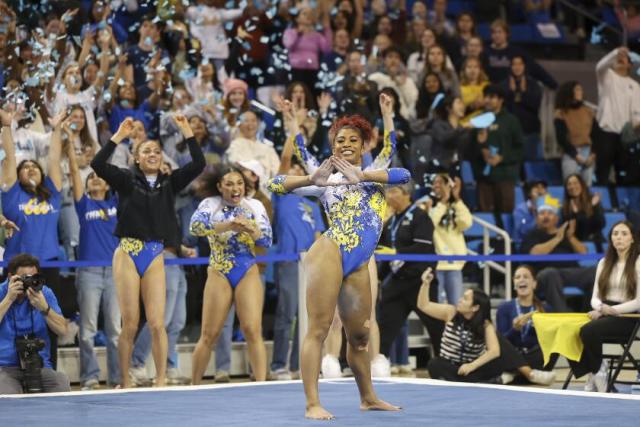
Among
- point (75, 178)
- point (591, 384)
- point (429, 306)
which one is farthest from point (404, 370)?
point (75, 178)

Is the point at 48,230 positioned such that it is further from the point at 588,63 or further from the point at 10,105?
the point at 588,63

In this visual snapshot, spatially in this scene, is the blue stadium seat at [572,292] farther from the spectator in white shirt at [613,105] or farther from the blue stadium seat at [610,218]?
the spectator in white shirt at [613,105]

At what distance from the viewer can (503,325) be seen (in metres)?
11.6

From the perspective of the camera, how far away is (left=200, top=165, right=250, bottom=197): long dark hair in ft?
31.7

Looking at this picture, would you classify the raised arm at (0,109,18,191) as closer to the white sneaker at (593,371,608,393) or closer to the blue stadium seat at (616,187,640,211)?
the white sneaker at (593,371,608,393)

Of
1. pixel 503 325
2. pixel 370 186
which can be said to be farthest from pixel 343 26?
pixel 370 186

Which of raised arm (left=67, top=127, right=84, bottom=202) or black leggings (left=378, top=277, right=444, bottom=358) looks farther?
black leggings (left=378, top=277, right=444, bottom=358)

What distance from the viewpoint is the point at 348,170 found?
271 inches

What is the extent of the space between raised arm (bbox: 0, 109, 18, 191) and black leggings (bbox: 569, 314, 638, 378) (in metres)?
4.50

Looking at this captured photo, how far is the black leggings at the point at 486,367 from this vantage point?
10688 millimetres

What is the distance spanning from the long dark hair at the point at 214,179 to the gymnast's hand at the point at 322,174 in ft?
9.10

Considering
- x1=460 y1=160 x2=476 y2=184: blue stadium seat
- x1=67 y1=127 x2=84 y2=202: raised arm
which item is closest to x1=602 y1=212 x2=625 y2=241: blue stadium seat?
x1=460 y1=160 x2=476 y2=184: blue stadium seat

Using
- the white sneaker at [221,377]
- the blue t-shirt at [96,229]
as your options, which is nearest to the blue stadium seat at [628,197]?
the white sneaker at [221,377]

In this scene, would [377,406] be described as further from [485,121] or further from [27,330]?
[485,121]
